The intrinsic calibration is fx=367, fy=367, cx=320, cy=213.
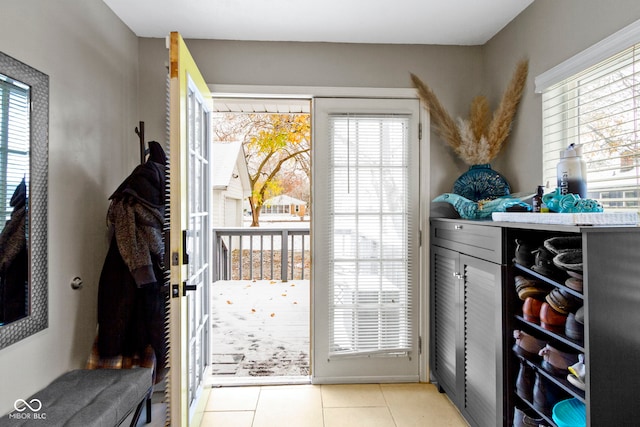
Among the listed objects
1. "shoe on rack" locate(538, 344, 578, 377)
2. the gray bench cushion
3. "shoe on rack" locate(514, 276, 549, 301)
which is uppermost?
"shoe on rack" locate(514, 276, 549, 301)

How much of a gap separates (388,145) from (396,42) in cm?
75

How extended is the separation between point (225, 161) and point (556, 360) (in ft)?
17.3

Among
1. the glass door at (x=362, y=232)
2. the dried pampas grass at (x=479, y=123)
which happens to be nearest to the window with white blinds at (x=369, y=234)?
the glass door at (x=362, y=232)

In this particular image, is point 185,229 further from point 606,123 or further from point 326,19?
point 606,123

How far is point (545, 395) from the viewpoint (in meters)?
1.52

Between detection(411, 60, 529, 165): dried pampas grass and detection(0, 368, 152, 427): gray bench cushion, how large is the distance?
2392 mm

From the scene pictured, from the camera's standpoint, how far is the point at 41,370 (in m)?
1.68

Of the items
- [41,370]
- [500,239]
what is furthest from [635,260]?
[41,370]

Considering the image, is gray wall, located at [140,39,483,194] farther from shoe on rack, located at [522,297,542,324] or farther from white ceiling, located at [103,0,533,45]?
shoe on rack, located at [522,297,542,324]

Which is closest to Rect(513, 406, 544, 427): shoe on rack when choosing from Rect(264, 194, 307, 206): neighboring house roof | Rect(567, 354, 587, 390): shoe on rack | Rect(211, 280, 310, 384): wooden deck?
Rect(567, 354, 587, 390): shoe on rack

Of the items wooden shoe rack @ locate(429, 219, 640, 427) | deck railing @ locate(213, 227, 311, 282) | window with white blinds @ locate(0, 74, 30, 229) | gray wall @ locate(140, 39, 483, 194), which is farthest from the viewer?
deck railing @ locate(213, 227, 311, 282)

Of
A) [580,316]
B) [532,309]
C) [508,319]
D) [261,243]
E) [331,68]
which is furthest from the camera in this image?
[261,243]

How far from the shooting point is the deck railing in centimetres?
511

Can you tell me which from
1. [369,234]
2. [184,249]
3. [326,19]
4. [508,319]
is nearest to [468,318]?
[508,319]
